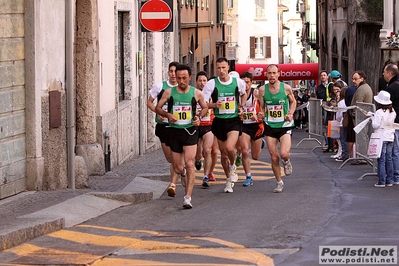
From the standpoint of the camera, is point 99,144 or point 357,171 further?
point 357,171

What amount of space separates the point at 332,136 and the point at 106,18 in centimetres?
636

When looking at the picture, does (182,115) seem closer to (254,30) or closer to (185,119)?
(185,119)

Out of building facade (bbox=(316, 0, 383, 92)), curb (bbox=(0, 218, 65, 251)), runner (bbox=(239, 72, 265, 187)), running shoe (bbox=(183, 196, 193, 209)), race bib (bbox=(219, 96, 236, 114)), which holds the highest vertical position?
building facade (bbox=(316, 0, 383, 92))

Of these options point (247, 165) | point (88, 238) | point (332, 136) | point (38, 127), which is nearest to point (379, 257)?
point (88, 238)

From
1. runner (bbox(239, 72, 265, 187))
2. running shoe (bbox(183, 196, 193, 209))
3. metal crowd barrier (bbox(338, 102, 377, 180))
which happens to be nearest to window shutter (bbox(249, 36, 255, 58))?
metal crowd barrier (bbox(338, 102, 377, 180))

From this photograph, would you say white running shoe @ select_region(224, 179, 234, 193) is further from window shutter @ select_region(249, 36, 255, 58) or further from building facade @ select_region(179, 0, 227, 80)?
window shutter @ select_region(249, 36, 255, 58)

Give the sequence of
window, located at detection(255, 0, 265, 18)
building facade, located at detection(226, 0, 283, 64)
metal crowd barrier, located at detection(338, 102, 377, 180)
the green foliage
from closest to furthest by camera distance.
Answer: metal crowd barrier, located at detection(338, 102, 377, 180) < the green foliage < building facade, located at detection(226, 0, 283, 64) < window, located at detection(255, 0, 265, 18)

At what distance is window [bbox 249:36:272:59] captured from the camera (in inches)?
3258

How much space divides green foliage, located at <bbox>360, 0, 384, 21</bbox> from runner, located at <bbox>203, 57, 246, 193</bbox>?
834 inches

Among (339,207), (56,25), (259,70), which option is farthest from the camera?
(259,70)

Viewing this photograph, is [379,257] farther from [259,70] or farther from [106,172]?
[259,70]

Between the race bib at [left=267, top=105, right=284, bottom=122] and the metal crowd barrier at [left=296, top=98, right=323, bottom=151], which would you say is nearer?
the race bib at [left=267, top=105, right=284, bottom=122]

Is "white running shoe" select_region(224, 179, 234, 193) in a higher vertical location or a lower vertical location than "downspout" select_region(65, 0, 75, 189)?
lower

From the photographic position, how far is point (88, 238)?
10.9 m
